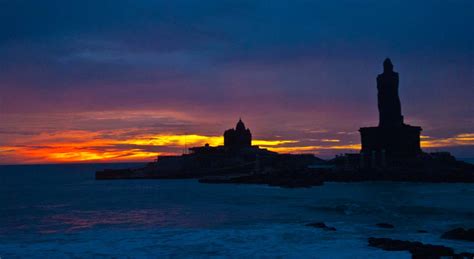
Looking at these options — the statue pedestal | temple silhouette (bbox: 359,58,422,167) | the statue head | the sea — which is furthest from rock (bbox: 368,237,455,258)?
the statue head

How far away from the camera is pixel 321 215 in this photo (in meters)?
37.9

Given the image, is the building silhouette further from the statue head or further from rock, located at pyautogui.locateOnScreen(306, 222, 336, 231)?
rock, located at pyautogui.locateOnScreen(306, 222, 336, 231)

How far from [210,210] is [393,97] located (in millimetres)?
75365

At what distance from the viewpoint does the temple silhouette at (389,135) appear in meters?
98.4

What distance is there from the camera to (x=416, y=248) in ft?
70.2

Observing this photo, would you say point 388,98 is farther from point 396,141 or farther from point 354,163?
point 354,163

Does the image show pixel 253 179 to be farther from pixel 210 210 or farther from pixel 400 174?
pixel 210 210

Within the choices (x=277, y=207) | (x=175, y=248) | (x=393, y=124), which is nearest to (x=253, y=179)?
(x=393, y=124)

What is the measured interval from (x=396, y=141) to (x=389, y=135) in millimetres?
1942

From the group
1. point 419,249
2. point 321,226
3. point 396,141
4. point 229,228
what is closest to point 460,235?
point 419,249

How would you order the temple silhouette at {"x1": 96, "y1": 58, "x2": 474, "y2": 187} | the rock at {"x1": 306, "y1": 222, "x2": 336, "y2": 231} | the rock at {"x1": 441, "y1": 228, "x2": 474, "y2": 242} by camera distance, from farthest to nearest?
the temple silhouette at {"x1": 96, "y1": 58, "x2": 474, "y2": 187}, the rock at {"x1": 306, "y1": 222, "x2": 336, "y2": 231}, the rock at {"x1": 441, "y1": 228, "x2": 474, "y2": 242}

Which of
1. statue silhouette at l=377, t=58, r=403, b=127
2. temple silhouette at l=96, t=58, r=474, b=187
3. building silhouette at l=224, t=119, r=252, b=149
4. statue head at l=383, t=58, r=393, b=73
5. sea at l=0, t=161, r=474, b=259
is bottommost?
sea at l=0, t=161, r=474, b=259

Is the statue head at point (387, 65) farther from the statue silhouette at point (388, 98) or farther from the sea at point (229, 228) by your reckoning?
the sea at point (229, 228)

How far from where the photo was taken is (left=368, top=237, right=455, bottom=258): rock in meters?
20.2
